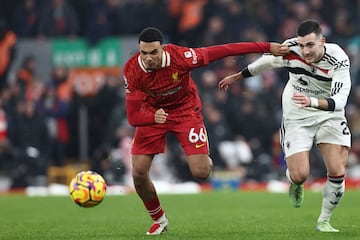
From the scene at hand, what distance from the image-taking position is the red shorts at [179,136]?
11.5 m

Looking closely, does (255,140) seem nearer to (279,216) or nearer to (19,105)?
(19,105)

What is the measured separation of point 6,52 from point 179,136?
40.5 feet

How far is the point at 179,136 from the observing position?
11.6 m

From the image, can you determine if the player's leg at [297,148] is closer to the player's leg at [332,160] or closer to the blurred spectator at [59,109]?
the player's leg at [332,160]

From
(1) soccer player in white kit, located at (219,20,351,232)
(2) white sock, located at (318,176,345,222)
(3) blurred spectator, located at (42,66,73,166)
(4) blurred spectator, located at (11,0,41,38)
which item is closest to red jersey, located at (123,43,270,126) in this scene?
(1) soccer player in white kit, located at (219,20,351,232)

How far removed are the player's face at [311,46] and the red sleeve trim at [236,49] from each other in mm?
407

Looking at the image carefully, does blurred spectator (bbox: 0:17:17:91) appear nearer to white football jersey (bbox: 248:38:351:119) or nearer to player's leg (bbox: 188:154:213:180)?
white football jersey (bbox: 248:38:351:119)

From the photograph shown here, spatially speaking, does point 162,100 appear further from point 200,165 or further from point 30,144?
point 30,144

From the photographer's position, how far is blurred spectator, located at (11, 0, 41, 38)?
77.9 ft

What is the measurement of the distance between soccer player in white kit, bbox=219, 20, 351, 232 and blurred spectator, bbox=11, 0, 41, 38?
12.6m

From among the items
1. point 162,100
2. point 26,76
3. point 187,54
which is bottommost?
point 26,76

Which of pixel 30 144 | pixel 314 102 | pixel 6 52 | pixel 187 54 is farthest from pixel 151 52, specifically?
pixel 6 52

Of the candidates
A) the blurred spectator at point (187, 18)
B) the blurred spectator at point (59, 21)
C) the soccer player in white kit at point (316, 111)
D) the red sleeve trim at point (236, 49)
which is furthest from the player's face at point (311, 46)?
the blurred spectator at point (59, 21)

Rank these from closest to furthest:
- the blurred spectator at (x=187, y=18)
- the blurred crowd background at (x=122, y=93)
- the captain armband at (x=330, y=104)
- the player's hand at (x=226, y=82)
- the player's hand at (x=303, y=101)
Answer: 1. the player's hand at (x=303, y=101)
2. the captain armband at (x=330, y=104)
3. the player's hand at (x=226, y=82)
4. the blurred crowd background at (x=122, y=93)
5. the blurred spectator at (x=187, y=18)
